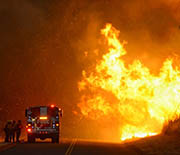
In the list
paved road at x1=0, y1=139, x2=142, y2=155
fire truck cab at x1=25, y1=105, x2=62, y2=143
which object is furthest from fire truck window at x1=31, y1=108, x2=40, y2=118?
paved road at x1=0, y1=139, x2=142, y2=155

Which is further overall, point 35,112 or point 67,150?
point 35,112

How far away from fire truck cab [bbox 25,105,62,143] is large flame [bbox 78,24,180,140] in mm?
9437

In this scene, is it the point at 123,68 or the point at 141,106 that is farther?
the point at 141,106

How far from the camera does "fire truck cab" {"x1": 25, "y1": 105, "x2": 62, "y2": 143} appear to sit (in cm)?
3900

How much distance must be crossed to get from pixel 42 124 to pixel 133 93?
1385cm

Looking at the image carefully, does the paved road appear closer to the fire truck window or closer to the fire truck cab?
the fire truck cab

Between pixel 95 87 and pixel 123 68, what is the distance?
16435 millimetres

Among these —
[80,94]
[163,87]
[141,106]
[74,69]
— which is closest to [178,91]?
[163,87]

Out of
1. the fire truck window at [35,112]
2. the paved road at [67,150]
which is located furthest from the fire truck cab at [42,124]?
the paved road at [67,150]

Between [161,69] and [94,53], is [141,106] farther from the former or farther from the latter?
[94,53]

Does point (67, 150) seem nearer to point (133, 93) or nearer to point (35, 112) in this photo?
point (35, 112)

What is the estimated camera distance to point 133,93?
165 feet

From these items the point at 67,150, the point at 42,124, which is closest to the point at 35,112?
the point at 42,124

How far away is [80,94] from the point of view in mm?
74688
